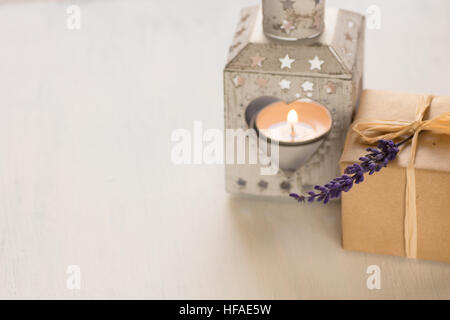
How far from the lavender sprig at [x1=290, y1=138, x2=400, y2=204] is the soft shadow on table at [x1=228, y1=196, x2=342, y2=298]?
0.13m

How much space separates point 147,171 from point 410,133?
1.30 ft

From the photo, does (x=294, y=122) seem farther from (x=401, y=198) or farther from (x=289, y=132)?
(x=401, y=198)

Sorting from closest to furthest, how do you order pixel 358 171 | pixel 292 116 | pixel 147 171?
pixel 358 171 < pixel 292 116 < pixel 147 171

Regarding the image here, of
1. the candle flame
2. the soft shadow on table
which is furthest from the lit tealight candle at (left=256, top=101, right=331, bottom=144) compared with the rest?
the soft shadow on table

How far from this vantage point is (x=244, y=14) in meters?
1.00

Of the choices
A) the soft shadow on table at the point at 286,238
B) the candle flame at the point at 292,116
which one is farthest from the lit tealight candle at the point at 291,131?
the soft shadow on table at the point at 286,238

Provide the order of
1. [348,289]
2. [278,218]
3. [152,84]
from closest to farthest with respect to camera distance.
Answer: [348,289], [278,218], [152,84]

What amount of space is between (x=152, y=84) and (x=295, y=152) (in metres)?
0.37

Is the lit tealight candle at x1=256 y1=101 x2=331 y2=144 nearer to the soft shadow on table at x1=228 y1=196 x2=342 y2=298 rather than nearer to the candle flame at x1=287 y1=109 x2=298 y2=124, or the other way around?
the candle flame at x1=287 y1=109 x2=298 y2=124

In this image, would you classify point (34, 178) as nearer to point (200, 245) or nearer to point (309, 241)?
point (200, 245)

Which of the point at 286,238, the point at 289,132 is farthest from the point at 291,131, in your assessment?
the point at 286,238

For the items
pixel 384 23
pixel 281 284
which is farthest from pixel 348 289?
pixel 384 23

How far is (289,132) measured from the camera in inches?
38.4

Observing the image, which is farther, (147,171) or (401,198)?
(147,171)
